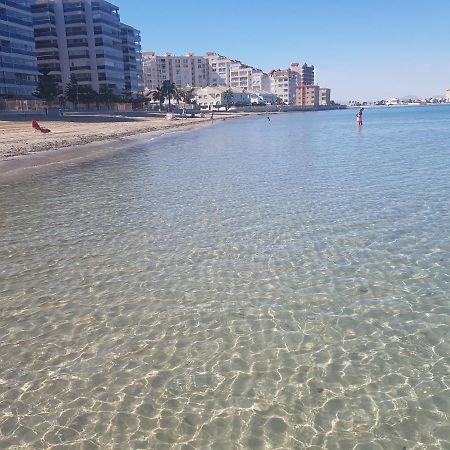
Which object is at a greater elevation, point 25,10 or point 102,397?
point 25,10

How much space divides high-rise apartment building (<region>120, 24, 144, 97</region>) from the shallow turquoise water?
512 feet

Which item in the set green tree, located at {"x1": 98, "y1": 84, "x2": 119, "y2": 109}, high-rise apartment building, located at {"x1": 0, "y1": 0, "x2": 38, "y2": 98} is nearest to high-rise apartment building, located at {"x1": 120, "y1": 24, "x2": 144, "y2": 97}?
green tree, located at {"x1": 98, "y1": 84, "x2": 119, "y2": 109}

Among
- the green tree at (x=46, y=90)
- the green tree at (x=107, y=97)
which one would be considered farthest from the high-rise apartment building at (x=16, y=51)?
the green tree at (x=107, y=97)

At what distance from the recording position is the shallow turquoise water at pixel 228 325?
6715 mm

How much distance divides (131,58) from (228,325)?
174m

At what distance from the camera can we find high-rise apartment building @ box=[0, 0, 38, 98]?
108m

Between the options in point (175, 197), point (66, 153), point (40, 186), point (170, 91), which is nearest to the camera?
point (175, 197)

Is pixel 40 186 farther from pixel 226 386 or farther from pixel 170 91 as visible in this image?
pixel 170 91

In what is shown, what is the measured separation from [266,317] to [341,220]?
28.5 feet

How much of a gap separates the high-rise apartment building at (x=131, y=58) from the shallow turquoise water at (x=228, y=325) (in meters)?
156

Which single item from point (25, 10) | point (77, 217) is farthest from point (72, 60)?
point (77, 217)

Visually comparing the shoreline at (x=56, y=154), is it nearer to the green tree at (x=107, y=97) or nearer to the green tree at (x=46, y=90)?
the green tree at (x=46, y=90)

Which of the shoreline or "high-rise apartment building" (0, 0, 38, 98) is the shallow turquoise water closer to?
the shoreline

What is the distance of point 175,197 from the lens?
23.0 meters
